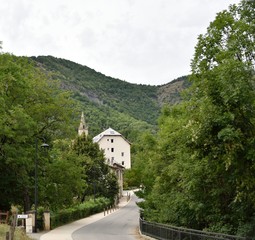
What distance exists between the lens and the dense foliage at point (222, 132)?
13.5 meters

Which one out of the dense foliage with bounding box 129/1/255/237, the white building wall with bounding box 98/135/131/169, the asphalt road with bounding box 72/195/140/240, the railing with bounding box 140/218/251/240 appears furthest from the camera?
the white building wall with bounding box 98/135/131/169

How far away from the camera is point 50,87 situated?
131 feet

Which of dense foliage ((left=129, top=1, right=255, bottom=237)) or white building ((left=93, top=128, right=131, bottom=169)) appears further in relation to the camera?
white building ((left=93, top=128, right=131, bottom=169))

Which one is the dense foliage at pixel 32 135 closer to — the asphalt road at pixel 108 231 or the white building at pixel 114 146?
the asphalt road at pixel 108 231

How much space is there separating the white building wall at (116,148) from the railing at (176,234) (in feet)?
357

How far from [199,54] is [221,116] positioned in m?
4.87

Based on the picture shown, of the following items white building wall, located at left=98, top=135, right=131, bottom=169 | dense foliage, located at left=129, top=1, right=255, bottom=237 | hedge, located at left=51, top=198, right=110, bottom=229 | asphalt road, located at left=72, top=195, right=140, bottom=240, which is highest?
white building wall, located at left=98, top=135, right=131, bottom=169

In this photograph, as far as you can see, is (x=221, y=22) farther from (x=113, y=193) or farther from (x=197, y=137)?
(x=113, y=193)

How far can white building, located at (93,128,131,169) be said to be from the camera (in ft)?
454

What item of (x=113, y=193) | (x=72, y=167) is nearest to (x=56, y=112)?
(x=72, y=167)

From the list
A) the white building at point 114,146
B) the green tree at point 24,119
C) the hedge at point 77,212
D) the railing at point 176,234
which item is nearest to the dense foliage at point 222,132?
the railing at point 176,234

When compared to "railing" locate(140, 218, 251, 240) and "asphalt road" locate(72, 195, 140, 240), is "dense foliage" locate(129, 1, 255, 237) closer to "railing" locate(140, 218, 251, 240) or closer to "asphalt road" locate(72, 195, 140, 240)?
"railing" locate(140, 218, 251, 240)

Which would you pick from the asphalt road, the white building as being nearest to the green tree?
the asphalt road

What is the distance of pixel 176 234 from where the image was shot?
67.7 feet
